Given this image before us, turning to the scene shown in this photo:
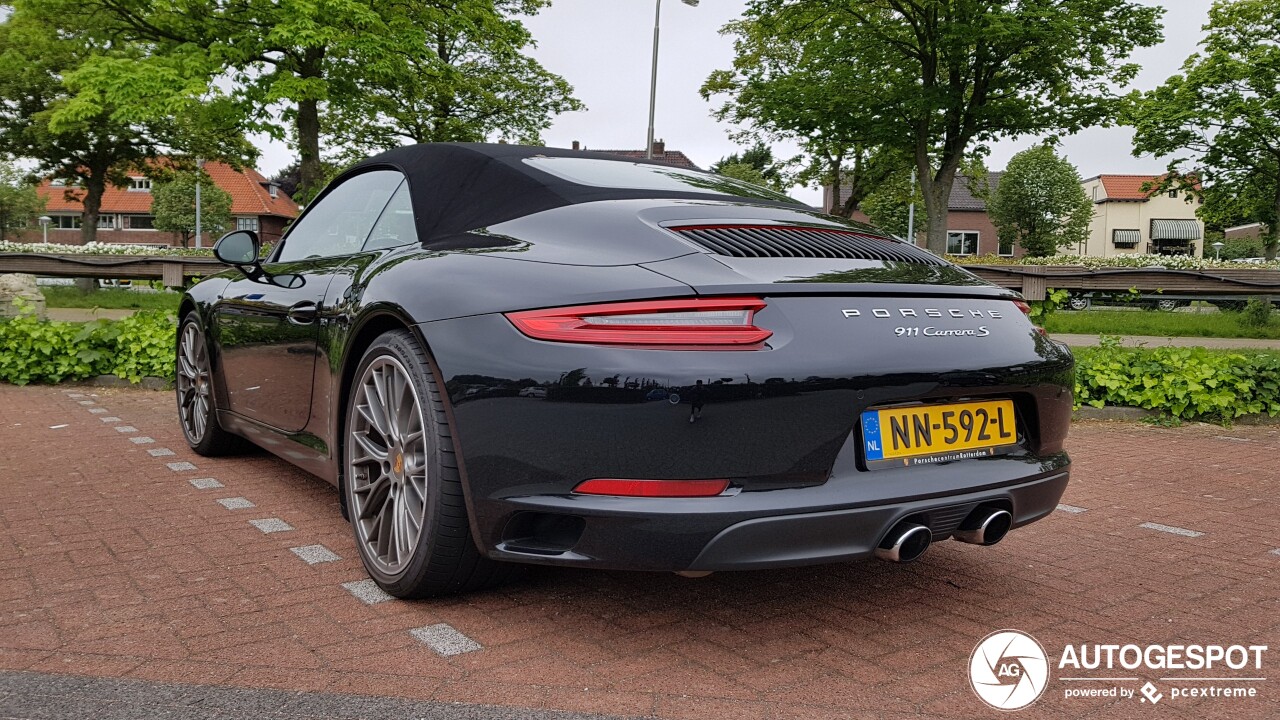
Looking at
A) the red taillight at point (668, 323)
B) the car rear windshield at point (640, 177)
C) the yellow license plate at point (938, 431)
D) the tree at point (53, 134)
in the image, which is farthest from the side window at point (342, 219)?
the tree at point (53, 134)

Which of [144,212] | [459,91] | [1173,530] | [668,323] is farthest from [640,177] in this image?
[144,212]

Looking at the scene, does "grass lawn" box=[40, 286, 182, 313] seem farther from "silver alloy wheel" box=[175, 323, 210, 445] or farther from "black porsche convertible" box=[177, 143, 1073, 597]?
"black porsche convertible" box=[177, 143, 1073, 597]

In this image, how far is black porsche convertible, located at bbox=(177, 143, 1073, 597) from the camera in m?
2.06

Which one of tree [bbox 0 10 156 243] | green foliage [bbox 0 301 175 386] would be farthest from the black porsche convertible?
tree [bbox 0 10 156 243]

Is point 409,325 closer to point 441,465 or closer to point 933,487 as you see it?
point 441,465

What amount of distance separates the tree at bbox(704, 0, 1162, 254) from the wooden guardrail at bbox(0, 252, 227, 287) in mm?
16518

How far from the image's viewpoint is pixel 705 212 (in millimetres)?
2703

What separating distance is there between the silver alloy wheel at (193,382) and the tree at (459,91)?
13182mm

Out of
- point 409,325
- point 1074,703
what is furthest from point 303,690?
point 1074,703

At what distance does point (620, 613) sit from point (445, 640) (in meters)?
0.49

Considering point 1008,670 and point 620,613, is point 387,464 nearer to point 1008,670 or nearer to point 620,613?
point 620,613

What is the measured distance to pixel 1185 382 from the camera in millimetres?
6293

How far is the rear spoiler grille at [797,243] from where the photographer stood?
2.39 meters

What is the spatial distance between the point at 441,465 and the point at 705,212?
39.9 inches
